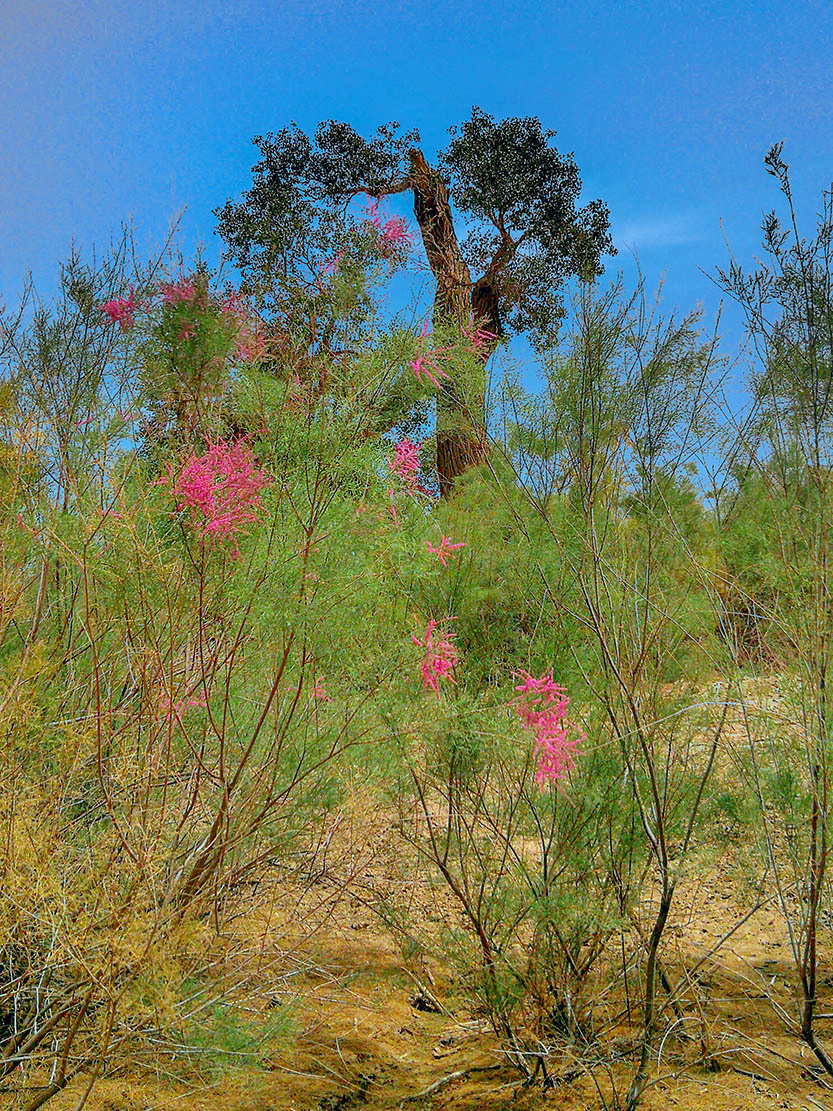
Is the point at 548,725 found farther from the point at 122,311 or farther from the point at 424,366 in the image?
the point at 122,311

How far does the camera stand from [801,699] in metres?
3.37

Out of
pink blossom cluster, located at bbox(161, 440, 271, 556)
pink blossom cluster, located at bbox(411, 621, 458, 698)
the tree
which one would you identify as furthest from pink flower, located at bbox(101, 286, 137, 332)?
the tree

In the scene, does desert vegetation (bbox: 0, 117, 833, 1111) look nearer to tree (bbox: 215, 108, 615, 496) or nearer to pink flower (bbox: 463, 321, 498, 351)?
pink flower (bbox: 463, 321, 498, 351)

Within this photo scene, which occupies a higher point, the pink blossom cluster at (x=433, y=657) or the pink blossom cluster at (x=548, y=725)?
the pink blossom cluster at (x=433, y=657)

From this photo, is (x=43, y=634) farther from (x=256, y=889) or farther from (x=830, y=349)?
(x=830, y=349)

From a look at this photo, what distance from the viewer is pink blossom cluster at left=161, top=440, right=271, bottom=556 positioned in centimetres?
280

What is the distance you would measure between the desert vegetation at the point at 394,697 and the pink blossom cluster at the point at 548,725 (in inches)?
0.6

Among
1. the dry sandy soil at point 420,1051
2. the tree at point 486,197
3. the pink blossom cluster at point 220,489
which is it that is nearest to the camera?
the pink blossom cluster at point 220,489

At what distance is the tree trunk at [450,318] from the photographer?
174 inches

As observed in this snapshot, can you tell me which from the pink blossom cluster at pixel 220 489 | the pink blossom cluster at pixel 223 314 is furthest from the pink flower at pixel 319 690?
the pink blossom cluster at pixel 223 314

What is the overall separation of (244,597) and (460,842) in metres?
1.68

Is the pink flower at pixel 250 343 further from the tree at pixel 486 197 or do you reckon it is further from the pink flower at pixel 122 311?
the tree at pixel 486 197

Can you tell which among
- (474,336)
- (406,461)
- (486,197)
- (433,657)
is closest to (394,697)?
(433,657)

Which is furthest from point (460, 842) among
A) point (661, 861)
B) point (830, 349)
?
point (830, 349)
